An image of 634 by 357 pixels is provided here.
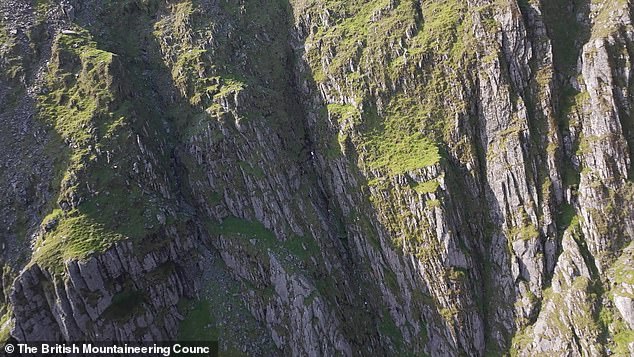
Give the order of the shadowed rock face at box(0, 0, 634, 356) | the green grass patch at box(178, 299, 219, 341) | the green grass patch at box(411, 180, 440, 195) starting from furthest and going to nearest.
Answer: the green grass patch at box(411, 180, 440, 195), the green grass patch at box(178, 299, 219, 341), the shadowed rock face at box(0, 0, 634, 356)

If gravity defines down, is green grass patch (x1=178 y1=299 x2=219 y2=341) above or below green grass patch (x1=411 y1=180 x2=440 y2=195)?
below

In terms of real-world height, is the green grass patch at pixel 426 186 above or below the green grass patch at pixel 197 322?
above

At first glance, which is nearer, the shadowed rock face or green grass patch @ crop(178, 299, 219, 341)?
the shadowed rock face

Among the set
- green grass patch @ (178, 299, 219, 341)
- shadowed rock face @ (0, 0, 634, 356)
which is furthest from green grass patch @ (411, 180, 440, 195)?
green grass patch @ (178, 299, 219, 341)

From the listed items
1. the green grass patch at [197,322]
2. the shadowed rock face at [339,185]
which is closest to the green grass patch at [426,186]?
the shadowed rock face at [339,185]

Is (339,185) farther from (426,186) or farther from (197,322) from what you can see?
(197,322)

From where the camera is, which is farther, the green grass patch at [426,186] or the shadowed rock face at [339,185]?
the green grass patch at [426,186]

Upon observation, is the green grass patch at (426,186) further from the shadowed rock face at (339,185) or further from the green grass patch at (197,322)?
the green grass patch at (197,322)

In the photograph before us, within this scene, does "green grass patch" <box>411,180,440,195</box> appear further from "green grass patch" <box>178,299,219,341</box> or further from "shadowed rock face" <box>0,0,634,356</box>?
"green grass patch" <box>178,299,219,341</box>

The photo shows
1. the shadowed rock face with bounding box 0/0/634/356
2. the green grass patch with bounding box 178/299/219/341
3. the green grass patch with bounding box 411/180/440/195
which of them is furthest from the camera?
the green grass patch with bounding box 411/180/440/195

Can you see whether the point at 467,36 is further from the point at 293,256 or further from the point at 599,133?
the point at 293,256
